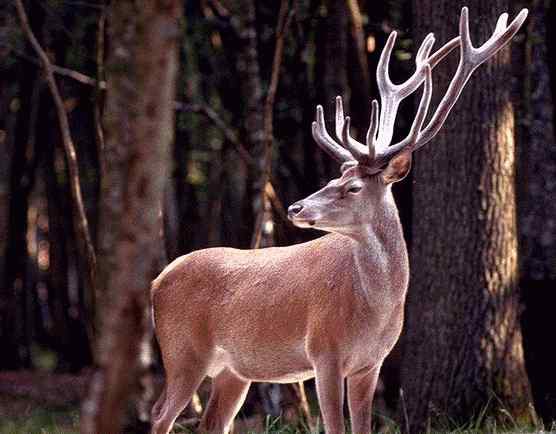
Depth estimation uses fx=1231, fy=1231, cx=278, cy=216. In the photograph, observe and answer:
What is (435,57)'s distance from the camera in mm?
7008

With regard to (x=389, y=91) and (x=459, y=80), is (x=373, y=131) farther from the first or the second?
(x=389, y=91)

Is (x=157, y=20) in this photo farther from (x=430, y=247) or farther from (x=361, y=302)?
(x=430, y=247)

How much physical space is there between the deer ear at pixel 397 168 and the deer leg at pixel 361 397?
3.23ft

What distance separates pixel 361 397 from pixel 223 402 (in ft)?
3.02

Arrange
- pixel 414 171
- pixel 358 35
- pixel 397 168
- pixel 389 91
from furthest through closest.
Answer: pixel 358 35, pixel 414 171, pixel 389 91, pixel 397 168

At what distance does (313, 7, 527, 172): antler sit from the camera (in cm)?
611

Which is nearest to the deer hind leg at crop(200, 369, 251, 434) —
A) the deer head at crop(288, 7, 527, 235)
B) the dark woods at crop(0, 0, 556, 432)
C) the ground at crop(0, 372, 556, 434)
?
the dark woods at crop(0, 0, 556, 432)

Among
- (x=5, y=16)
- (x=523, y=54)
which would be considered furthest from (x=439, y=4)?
(x=5, y=16)

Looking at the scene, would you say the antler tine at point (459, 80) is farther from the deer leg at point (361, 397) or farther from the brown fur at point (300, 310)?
the deer leg at point (361, 397)

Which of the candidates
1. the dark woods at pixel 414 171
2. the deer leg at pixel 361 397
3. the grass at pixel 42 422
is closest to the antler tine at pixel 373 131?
the dark woods at pixel 414 171

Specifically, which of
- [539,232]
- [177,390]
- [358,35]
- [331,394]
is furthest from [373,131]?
[358,35]

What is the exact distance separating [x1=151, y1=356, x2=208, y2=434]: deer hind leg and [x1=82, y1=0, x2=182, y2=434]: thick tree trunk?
3242mm

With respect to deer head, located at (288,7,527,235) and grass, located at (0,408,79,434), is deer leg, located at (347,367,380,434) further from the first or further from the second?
grass, located at (0,408,79,434)

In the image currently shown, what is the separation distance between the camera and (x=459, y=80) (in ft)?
20.6
